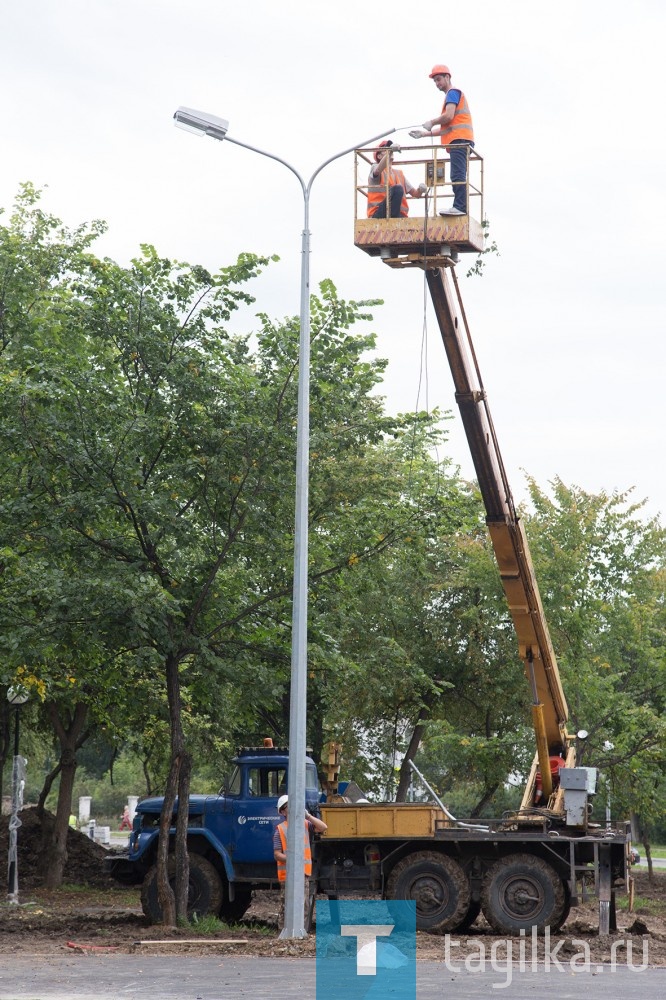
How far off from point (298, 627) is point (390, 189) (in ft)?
18.1

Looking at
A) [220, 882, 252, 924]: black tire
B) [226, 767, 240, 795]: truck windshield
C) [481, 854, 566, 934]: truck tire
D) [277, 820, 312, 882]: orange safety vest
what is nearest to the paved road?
[277, 820, 312, 882]: orange safety vest

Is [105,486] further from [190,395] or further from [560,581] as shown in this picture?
[560,581]

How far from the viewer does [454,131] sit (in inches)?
605

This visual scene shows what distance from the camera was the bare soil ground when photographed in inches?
642

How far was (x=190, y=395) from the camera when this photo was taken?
761 inches

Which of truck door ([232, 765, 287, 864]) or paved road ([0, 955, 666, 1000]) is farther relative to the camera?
truck door ([232, 765, 287, 864])

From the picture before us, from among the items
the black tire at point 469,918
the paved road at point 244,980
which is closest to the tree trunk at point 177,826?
Result: the paved road at point 244,980

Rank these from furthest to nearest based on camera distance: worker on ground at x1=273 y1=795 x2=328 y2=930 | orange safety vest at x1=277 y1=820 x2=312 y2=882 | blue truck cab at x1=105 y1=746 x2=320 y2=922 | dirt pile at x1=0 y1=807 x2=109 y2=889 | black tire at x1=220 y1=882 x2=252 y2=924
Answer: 1. dirt pile at x1=0 y1=807 x2=109 y2=889
2. black tire at x1=220 y1=882 x2=252 y2=924
3. blue truck cab at x1=105 y1=746 x2=320 y2=922
4. worker on ground at x1=273 y1=795 x2=328 y2=930
5. orange safety vest at x1=277 y1=820 x2=312 y2=882

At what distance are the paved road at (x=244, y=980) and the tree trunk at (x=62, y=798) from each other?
13.3 metres

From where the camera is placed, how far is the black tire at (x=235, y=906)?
20.8 m

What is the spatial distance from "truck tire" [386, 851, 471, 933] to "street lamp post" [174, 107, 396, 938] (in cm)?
314

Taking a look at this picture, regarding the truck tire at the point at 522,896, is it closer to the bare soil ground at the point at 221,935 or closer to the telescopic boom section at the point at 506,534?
the bare soil ground at the point at 221,935

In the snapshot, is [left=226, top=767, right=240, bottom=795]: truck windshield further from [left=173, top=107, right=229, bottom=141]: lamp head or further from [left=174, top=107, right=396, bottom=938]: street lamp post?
[left=173, top=107, right=229, bottom=141]: lamp head

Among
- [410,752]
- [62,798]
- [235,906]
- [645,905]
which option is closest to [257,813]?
[235,906]
